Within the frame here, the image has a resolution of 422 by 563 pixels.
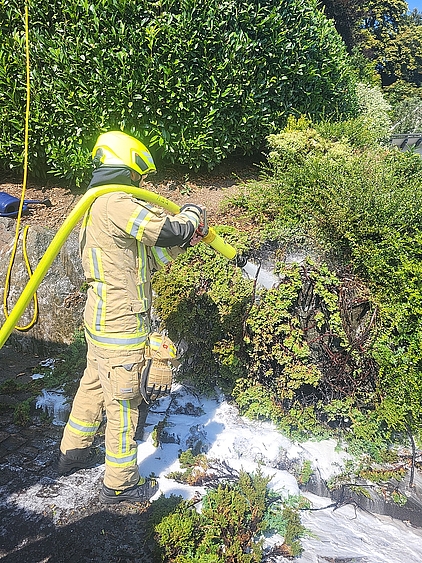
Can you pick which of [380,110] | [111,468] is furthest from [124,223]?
[380,110]

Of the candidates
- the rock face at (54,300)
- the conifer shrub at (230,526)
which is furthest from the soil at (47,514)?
the rock face at (54,300)

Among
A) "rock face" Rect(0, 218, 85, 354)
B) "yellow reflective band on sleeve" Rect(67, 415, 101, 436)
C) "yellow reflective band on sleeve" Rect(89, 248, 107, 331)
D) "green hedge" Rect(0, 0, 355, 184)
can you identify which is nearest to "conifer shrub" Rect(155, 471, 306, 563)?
"yellow reflective band on sleeve" Rect(67, 415, 101, 436)

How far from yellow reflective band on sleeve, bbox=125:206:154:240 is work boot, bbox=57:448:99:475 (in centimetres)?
159

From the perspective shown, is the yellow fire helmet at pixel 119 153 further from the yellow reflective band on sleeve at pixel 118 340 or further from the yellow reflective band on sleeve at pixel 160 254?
the yellow reflective band on sleeve at pixel 118 340

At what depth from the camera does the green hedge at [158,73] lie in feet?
15.6

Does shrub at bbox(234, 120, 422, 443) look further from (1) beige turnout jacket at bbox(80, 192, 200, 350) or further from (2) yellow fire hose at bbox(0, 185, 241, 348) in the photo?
(2) yellow fire hose at bbox(0, 185, 241, 348)

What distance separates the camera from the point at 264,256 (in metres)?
4.09

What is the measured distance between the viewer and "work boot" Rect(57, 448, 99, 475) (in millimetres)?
3199

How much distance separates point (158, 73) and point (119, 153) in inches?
96.8

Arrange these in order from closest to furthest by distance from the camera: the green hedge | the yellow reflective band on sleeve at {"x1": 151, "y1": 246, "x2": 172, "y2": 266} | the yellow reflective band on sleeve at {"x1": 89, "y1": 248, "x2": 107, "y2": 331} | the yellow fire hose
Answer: the yellow fire hose, the yellow reflective band on sleeve at {"x1": 89, "y1": 248, "x2": 107, "y2": 331}, the yellow reflective band on sleeve at {"x1": 151, "y1": 246, "x2": 172, "y2": 266}, the green hedge

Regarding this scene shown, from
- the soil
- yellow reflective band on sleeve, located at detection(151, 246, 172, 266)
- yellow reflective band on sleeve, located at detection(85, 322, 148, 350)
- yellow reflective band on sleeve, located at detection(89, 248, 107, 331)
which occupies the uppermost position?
yellow reflective band on sleeve, located at detection(151, 246, 172, 266)

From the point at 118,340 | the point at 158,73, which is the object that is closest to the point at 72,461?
the point at 118,340

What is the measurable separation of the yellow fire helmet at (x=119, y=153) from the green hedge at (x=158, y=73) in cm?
231

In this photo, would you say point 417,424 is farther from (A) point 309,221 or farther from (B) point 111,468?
(B) point 111,468
